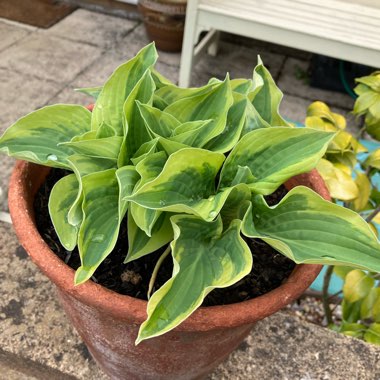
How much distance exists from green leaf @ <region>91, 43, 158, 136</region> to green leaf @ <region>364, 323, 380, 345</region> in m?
0.80

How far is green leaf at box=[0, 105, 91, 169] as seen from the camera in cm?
80

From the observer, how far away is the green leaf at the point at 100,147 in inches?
29.0

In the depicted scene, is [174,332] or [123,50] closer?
[174,332]

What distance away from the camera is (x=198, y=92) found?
866 millimetres

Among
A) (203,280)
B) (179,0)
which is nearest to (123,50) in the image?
(179,0)

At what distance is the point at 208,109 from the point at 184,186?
0.18 metres

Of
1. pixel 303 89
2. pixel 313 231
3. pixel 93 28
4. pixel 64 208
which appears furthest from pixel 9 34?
pixel 313 231

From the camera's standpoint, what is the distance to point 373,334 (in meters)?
1.21

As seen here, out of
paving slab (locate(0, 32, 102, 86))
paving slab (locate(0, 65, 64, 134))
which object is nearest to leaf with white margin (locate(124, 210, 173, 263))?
paving slab (locate(0, 65, 64, 134))

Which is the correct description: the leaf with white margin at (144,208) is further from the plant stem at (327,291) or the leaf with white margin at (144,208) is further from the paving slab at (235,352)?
the plant stem at (327,291)

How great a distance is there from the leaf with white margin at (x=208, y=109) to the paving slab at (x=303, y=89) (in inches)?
78.3

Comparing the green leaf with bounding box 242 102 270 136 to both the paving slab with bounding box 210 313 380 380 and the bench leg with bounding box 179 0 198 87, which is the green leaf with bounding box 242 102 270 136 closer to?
the paving slab with bounding box 210 313 380 380

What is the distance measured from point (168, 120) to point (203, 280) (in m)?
0.27

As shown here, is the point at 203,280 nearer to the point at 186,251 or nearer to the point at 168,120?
the point at 186,251
